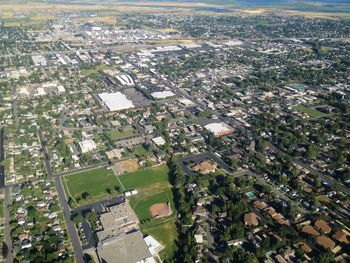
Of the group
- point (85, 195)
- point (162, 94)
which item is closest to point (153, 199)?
point (85, 195)

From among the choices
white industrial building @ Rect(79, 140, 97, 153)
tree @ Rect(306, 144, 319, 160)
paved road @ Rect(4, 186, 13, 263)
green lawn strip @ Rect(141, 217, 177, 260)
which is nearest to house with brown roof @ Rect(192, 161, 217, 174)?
green lawn strip @ Rect(141, 217, 177, 260)

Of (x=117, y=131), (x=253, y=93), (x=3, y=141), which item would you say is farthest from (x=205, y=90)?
(x=3, y=141)

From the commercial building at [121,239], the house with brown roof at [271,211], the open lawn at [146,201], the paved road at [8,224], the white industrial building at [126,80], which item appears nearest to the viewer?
the commercial building at [121,239]

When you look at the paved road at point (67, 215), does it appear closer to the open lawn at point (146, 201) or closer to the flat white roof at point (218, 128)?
the open lawn at point (146, 201)

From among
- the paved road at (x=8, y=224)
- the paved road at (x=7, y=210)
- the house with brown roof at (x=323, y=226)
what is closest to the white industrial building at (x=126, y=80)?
the paved road at (x=7, y=210)

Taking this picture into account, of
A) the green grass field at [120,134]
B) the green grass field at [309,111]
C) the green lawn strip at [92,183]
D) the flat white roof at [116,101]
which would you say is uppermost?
the flat white roof at [116,101]

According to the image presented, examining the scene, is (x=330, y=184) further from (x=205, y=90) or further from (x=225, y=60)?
(x=225, y=60)

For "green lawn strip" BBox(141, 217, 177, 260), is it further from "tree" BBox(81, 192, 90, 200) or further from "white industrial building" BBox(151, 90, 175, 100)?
"white industrial building" BBox(151, 90, 175, 100)
